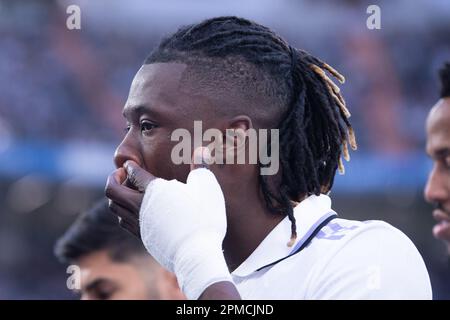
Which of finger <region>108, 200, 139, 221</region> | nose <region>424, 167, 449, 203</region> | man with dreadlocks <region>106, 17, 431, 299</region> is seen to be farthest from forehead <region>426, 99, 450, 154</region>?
finger <region>108, 200, 139, 221</region>

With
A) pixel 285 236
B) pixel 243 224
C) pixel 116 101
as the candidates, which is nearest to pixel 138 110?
pixel 243 224

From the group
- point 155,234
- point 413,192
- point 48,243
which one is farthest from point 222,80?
point 48,243

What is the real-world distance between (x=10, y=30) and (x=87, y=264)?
9194 mm

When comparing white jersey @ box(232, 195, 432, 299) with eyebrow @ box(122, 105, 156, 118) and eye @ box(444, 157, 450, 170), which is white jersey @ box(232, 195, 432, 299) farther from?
eye @ box(444, 157, 450, 170)

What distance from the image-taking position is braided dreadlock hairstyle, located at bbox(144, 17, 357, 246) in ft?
8.69

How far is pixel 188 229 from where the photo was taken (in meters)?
2.21

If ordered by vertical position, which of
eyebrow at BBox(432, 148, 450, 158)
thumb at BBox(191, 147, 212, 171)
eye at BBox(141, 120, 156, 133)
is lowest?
eyebrow at BBox(432, 148, 450, 158)

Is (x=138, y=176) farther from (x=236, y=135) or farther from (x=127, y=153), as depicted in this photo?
(x=236, y=135)

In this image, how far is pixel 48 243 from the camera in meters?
12.9

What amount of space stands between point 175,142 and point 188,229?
394 millimetres

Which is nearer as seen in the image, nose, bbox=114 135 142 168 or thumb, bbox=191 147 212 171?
thumb, bbox=191 147 212 171

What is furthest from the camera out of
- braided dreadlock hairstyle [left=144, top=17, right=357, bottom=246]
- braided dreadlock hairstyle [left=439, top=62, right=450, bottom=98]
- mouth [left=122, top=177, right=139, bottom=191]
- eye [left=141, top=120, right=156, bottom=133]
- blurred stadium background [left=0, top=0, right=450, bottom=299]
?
blurred stadium background [left=0, top=0, right=450, bottom=299]

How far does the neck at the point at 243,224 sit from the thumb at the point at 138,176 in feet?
1.05

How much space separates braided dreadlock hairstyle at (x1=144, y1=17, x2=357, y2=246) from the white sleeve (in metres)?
0.25
